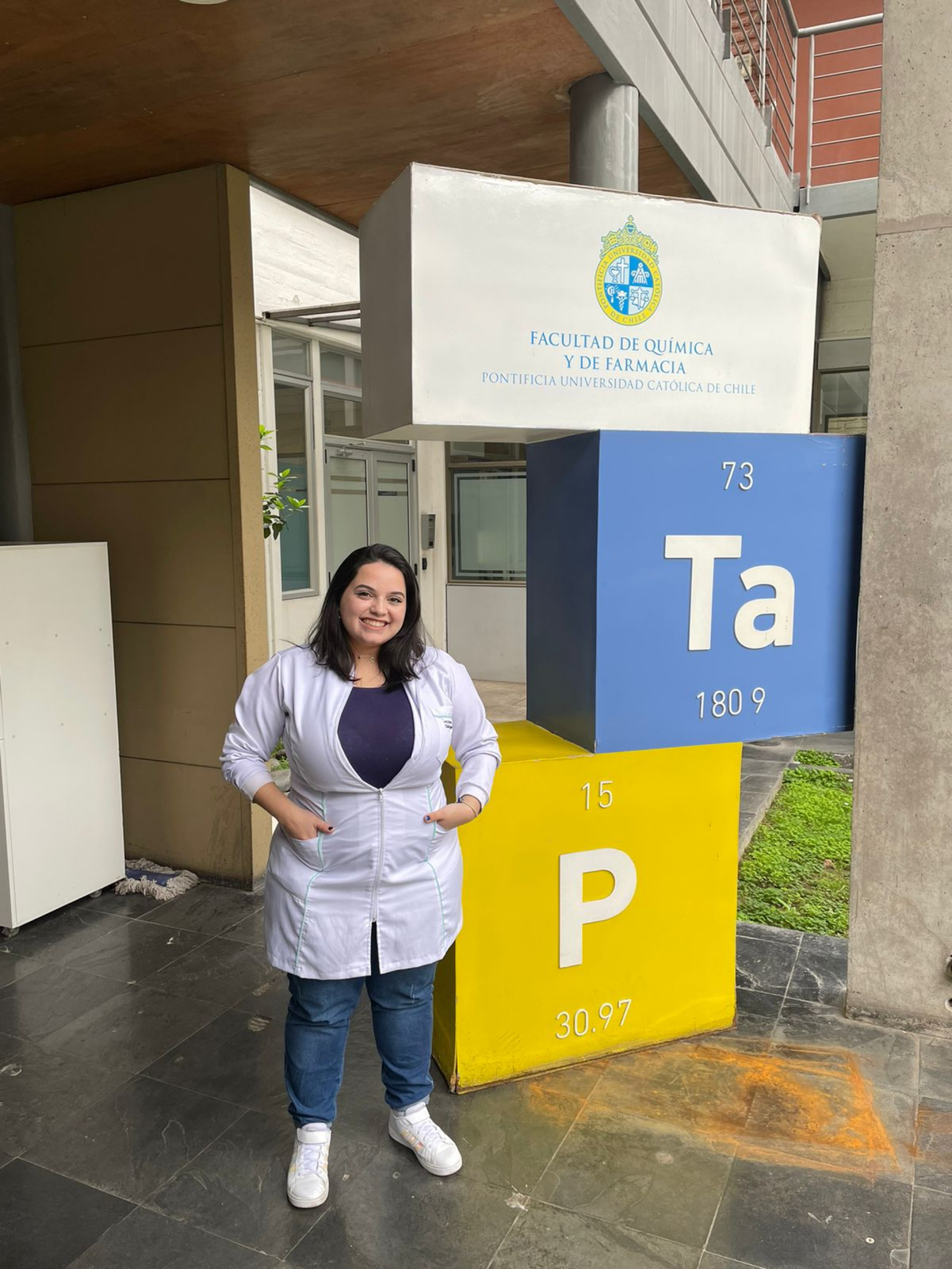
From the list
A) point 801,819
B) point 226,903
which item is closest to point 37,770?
point 226,903

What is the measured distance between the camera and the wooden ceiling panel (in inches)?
111

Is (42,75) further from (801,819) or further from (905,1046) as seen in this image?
(801,819)

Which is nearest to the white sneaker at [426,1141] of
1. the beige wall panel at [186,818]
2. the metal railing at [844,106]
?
the beige wall panel at [186,818]

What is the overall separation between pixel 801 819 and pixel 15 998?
13.7 ft

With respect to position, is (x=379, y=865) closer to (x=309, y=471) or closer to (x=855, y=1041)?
(x=855, y=1041)

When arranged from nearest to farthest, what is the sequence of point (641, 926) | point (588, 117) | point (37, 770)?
point (641, 926), point (588, 117), point (37, 770)

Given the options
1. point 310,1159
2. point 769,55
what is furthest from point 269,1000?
point 769,55

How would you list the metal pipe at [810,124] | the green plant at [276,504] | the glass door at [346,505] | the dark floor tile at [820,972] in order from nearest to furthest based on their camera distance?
the dark floor tile at [820,972] < the green plant at [276,504] < the metal pipe at [810,124] < the glass door at [346,505]

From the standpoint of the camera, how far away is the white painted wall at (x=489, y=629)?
990 centimetres

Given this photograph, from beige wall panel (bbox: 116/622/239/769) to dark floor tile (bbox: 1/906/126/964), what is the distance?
744 millimetres

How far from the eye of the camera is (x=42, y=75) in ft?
10.3

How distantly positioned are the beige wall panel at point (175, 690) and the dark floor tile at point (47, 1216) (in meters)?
2.06

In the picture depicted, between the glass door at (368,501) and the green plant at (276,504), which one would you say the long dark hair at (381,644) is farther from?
the glass door at (368,501)

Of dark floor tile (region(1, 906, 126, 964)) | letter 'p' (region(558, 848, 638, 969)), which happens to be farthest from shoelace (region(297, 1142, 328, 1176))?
dark floor tile (region(1, 906, 126, 964))
